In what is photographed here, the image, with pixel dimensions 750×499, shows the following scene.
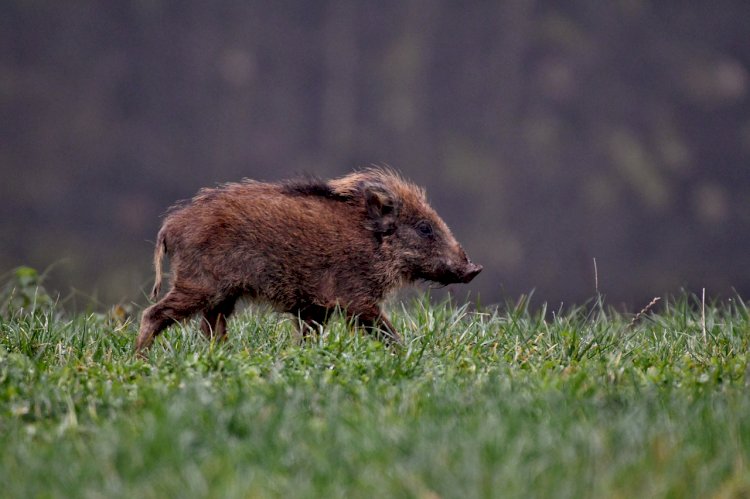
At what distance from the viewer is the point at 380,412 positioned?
4.41 m

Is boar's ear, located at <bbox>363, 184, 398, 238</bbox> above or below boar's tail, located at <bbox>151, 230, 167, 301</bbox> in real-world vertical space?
above

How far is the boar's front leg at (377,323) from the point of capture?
645 centimetres

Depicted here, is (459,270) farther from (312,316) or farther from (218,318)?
(218,318)

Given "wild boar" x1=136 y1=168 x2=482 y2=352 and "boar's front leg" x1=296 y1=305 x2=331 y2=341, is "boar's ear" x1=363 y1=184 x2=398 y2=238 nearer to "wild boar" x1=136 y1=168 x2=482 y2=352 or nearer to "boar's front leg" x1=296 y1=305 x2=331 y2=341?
"wild boar" x1=136 y1=168 x2=482 y2=352

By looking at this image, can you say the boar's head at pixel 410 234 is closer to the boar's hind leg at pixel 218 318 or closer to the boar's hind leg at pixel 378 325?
the boar's hind leg at pixel 378 325

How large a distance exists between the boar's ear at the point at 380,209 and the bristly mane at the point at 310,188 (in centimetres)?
18

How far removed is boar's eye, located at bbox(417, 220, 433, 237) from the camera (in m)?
7.14

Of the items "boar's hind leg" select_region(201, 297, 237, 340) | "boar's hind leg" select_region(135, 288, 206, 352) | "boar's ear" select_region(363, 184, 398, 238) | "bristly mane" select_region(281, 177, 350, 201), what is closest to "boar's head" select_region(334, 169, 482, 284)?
"boar's ear" select_region(363, 184, 398, 238)

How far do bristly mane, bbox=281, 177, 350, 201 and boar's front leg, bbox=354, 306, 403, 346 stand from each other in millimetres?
841

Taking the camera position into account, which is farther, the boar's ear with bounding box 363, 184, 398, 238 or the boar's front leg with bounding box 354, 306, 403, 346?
the boar's ear with bounding box 363, 184, 398, 238

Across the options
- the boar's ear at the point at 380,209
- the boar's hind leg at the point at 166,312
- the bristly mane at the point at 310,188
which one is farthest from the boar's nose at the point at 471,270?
the boar's hind leg at the point at 166,312

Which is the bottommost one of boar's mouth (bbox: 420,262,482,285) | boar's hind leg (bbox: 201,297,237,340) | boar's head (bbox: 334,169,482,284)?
boar's hind leg (bbox: 201,297,237,340)

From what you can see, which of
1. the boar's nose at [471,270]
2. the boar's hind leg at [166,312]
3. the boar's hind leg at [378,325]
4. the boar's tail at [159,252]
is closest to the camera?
the boar's hind leg at [166,312]

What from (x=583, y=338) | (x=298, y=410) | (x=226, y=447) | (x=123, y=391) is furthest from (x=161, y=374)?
(x=583, y=338)
